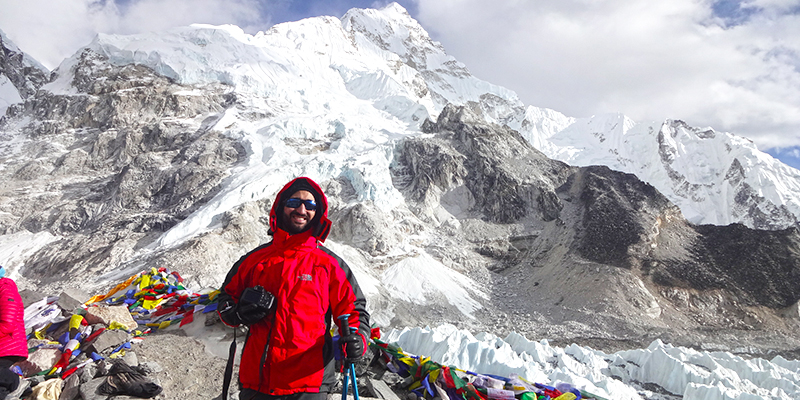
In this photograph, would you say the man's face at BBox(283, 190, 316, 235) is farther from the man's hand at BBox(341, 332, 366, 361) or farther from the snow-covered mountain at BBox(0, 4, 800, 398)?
the snow-covered mountain at BBox(0, 4, 800, 398)

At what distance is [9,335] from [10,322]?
131 millimetres

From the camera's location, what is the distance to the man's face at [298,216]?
287 centimetres

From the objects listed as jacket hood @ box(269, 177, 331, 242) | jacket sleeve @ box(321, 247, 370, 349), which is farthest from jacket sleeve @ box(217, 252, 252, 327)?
jacket sleeve @ box(321, 247, 370, 349)

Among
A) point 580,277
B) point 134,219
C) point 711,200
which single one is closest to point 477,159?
point 580,277

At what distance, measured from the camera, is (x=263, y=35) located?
287 ft

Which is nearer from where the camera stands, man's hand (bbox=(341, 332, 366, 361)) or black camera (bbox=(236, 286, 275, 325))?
black camera (bbox=(236, 286, 275, 325))

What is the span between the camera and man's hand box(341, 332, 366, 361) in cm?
266

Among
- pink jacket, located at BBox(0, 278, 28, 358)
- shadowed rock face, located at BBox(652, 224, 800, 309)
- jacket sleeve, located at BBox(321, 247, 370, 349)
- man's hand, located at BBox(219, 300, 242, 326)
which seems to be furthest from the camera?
shadowed rock face, located at BBox(652, 224, 800, 309)

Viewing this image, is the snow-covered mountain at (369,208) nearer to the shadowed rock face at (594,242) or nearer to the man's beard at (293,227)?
the shadowed rock face at (594,242)

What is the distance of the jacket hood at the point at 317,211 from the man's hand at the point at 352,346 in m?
0.78

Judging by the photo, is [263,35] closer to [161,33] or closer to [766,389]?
[161,33]

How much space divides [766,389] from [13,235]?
51639 millimetres

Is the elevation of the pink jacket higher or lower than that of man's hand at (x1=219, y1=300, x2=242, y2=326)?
lower

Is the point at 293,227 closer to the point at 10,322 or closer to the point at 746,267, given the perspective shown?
the point at 10,322
